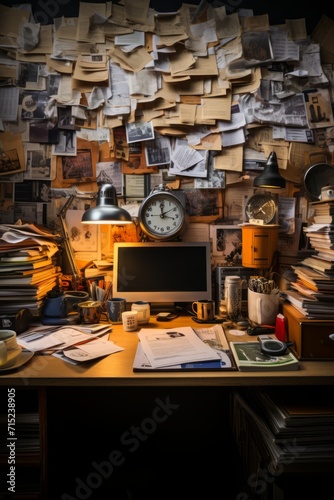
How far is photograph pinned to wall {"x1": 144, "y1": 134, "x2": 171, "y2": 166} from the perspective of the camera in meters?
1.79

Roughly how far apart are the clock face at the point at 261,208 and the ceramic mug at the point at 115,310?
802mm

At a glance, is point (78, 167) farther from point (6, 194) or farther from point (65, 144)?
point (6, 194)

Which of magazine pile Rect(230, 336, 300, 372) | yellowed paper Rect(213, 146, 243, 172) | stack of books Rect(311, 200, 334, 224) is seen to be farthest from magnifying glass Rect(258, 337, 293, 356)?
yellowed paper Rect(213, 146, 243, 172)

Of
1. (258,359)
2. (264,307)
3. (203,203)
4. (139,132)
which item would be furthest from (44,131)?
(258,359)

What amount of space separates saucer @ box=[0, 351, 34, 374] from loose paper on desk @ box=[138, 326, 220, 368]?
1.30ft

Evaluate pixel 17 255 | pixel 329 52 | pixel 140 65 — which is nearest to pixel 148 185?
pixel 140 65

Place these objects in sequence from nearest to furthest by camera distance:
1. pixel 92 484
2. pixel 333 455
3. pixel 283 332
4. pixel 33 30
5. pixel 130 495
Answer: pixel 333 455 → pixel 283 332 → pixel 130 495 → pixel 92 484 → pixel 33 30

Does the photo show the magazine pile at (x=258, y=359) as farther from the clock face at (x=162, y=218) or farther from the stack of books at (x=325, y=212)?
the clock face at (x=162, y=218)

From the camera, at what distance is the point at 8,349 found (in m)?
1.13

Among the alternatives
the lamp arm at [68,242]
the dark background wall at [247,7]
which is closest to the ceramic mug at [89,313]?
the lamp arm at [68,242]

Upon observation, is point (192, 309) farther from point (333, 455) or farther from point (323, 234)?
point (333, 455)

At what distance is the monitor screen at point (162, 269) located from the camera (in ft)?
5.61

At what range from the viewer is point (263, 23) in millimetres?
1719

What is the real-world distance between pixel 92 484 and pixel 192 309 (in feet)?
3.01
